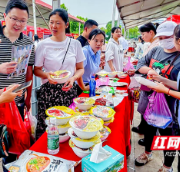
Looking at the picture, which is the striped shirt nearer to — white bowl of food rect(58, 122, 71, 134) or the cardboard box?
white bowl of food rect(58, 122, 71, 134)

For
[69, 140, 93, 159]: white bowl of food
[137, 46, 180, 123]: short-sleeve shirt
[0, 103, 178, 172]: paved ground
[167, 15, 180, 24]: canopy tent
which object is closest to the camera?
[69, 140, 93, 159]: white bowl of food

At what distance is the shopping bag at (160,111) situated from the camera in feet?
4.39

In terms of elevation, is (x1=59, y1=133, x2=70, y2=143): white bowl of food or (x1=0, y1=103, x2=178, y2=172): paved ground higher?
(x1=59, y1=133, x2=70, y2=143): white bowl of food

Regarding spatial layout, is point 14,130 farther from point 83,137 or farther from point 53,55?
point 53,55

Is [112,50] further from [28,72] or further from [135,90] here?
[28,72]

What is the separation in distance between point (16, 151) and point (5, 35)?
875 mm

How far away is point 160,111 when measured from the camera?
4.43 ft

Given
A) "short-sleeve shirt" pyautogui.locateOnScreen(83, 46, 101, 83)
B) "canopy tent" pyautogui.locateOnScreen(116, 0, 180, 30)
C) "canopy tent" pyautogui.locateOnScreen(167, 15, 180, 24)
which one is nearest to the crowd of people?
"short-sleeve shirt" pyautogui.locateOnScreen(83, 46, 101, 83)

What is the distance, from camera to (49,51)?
4.46 feet

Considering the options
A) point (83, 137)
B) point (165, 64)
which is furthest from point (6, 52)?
point (165, 64)

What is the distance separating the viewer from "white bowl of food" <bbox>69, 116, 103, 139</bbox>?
75cm

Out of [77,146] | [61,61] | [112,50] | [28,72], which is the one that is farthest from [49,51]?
[112,50]

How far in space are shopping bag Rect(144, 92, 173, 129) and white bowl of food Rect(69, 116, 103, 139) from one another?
2.61 feet

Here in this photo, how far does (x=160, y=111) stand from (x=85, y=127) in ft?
2.93
